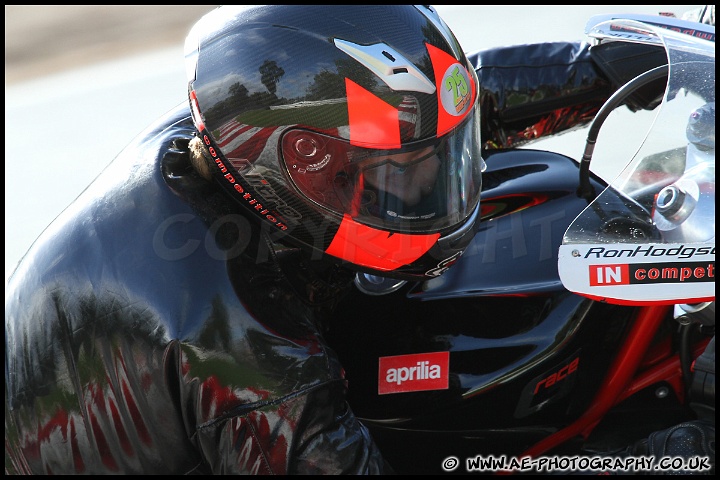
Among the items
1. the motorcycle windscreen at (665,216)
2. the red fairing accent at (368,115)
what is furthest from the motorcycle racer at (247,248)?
the motorcycle windscreen at (665,216)

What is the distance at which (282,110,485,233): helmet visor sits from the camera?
1497 millimetres

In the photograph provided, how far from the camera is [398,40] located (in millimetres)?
1509

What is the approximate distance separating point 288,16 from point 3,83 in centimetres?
337

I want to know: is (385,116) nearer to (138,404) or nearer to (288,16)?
(288,16)

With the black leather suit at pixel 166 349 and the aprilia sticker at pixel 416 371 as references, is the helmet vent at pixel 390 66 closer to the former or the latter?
the black leather suit at pixel 166 349

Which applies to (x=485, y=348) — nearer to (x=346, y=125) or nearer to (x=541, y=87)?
(x=346, y=125)

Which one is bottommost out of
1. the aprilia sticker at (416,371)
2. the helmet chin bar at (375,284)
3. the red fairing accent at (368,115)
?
the aprilia sticker at (416,371)

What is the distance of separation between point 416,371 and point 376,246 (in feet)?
0.83

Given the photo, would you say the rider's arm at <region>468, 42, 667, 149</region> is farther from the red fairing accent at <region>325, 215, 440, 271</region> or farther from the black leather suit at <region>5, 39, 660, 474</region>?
the black leather suit at <region>5, 39, 660, 474</region>

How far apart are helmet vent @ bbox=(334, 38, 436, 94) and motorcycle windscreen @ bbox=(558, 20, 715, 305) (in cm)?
37

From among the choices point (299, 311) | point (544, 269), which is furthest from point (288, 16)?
point (544, 269)

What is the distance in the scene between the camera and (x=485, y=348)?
1.60 meters

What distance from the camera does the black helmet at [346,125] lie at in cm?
147
